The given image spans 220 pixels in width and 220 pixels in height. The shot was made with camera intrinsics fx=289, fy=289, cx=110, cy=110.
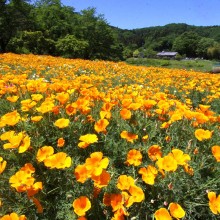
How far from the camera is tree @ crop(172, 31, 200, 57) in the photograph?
121m

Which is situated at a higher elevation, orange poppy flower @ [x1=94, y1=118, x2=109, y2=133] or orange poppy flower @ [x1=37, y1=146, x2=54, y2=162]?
orange poppy flower @ [x1=94, y1=118, x2=109, y2=133]

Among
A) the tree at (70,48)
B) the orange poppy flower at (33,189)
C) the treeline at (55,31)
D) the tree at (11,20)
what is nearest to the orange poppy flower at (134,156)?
the orange poppy flower at (33,189)

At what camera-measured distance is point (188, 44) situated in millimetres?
122750

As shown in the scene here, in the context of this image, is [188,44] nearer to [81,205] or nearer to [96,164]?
[96,164]

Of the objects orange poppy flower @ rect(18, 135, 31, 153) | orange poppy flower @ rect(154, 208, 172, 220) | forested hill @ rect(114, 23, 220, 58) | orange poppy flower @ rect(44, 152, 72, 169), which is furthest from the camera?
forested hill @ rect(114, 23, 220, 58)

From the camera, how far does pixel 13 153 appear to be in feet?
7.13

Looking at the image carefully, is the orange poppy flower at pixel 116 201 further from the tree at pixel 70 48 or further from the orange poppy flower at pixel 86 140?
the tree at pixel 70 48

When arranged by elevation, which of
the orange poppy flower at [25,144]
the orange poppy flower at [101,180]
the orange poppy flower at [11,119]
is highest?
the orange poppy flower at [11,119]

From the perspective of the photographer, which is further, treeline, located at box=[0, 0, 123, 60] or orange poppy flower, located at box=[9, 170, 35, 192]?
treeline, located at box=[0, 0, 123, 60]

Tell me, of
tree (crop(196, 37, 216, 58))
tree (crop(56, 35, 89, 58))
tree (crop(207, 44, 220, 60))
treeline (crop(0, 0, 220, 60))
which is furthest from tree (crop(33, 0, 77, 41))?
tree (crop(196, 37, 216, 58))

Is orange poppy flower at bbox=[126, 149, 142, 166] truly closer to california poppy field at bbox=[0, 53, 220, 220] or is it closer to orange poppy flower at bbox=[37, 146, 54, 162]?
california poppy field at bbox=[0, 53, 220, 220]

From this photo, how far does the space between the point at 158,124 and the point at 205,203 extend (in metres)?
0.99

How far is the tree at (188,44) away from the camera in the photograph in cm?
12144

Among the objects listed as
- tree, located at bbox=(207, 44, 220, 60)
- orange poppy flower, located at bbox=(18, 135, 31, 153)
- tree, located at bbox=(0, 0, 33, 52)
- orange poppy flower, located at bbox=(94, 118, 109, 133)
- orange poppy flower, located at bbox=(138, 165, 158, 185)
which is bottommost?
tree, located at bbox=(207, 44, 220, 60)
